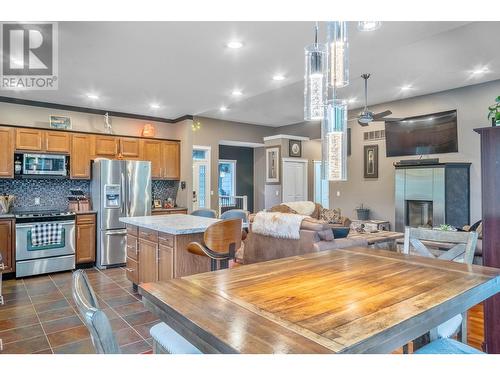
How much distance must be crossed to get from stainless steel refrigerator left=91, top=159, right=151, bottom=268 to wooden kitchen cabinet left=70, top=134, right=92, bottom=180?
0.15 meters

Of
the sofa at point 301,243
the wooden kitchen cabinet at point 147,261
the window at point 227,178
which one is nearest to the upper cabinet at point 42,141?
the wooden kitchen cabinet at point 147,261

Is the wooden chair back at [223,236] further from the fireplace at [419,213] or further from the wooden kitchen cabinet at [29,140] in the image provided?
the fireplace at [419,213]

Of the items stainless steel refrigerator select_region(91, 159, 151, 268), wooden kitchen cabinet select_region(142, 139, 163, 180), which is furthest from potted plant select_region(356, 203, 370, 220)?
stainless steel refrigerator select_region(91, 159, 151, 268)

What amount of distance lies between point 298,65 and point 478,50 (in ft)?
7.88

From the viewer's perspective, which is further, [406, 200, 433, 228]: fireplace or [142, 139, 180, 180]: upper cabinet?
[142, 139, 180, 180]: upper cabinet

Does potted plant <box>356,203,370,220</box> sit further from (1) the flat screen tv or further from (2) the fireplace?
(1) the flat screen tv

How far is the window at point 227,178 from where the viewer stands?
427 inches

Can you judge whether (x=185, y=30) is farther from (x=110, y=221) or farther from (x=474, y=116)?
(x=474, y=116)

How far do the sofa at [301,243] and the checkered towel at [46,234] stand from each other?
280 centimetres

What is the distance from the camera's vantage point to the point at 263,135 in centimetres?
946

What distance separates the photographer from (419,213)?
633 centimetres

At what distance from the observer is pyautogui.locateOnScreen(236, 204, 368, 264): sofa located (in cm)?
418

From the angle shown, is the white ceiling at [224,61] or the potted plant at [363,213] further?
the potted plant at [363,213]
